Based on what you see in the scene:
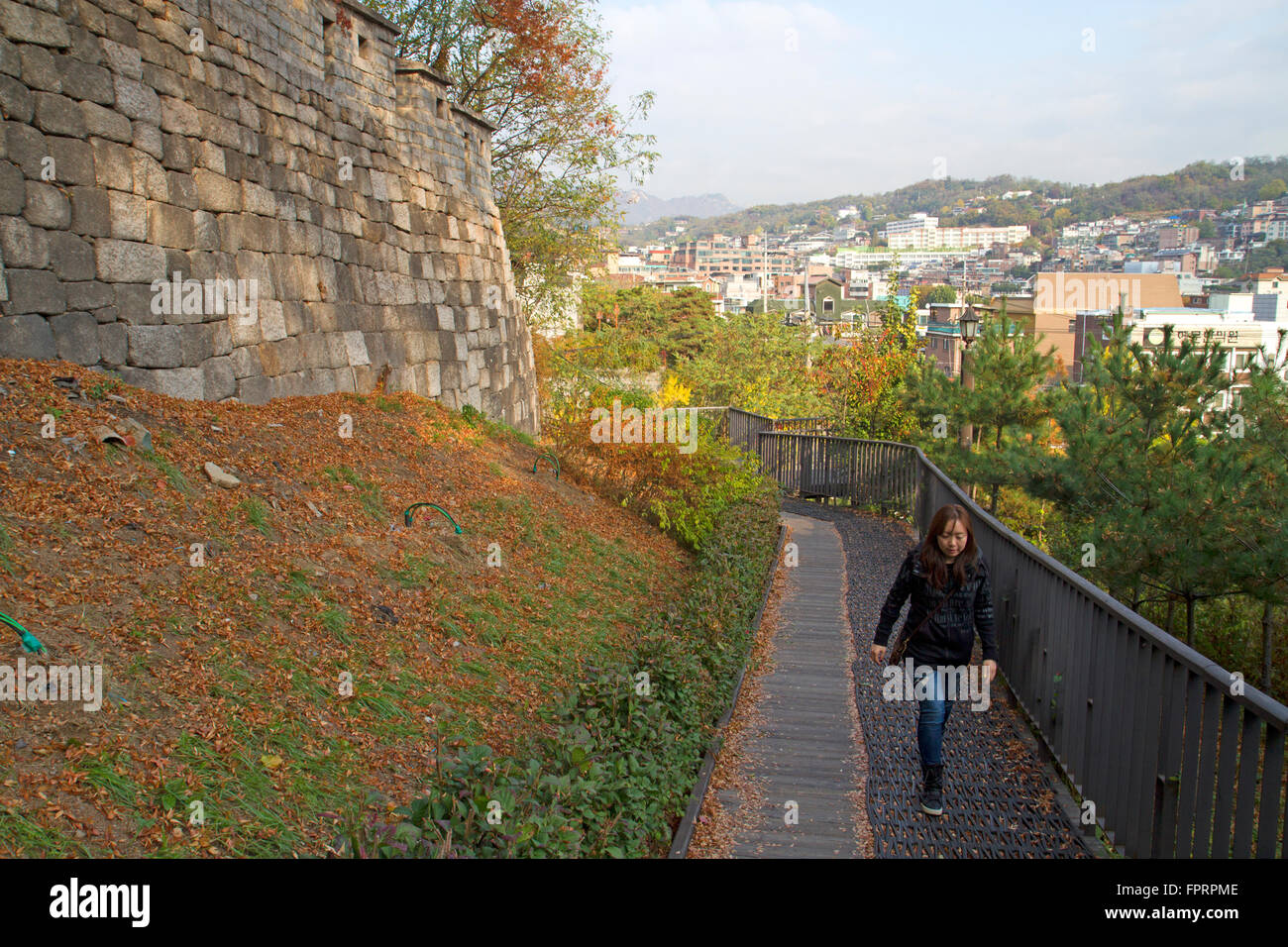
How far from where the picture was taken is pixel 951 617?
193 inches

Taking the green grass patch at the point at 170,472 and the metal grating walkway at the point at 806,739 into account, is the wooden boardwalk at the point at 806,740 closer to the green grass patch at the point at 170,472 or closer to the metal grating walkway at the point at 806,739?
the metal grating walkway at the point at 806,739

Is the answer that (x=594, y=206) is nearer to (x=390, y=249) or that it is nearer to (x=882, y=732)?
(x=390, y=249)

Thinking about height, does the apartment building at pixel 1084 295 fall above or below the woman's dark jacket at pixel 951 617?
above

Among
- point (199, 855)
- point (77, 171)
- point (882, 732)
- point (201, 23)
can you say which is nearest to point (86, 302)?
point (77, 171)

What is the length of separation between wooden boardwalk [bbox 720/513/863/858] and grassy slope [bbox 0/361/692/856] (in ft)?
4.49

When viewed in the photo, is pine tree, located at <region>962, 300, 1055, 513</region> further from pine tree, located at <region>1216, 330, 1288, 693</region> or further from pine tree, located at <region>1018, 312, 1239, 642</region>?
pine tree, located at <region>1216, 330, 1288, 693</region>

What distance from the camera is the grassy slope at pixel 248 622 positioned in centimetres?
340

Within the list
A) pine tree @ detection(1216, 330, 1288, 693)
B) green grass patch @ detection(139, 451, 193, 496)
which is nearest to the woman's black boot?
green grass patch @ detection(139, 451, 193, 496)

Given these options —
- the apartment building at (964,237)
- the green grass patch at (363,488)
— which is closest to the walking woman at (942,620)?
the green grass patch at (363,488)

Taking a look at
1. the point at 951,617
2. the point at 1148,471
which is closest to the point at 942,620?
the point at 951,617

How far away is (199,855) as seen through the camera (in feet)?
10.4

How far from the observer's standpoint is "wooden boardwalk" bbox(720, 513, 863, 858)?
4.83m

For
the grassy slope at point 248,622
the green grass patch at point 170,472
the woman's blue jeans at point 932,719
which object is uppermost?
the green grass patch at point 170,472

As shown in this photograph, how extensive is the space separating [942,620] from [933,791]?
37.1 inches
